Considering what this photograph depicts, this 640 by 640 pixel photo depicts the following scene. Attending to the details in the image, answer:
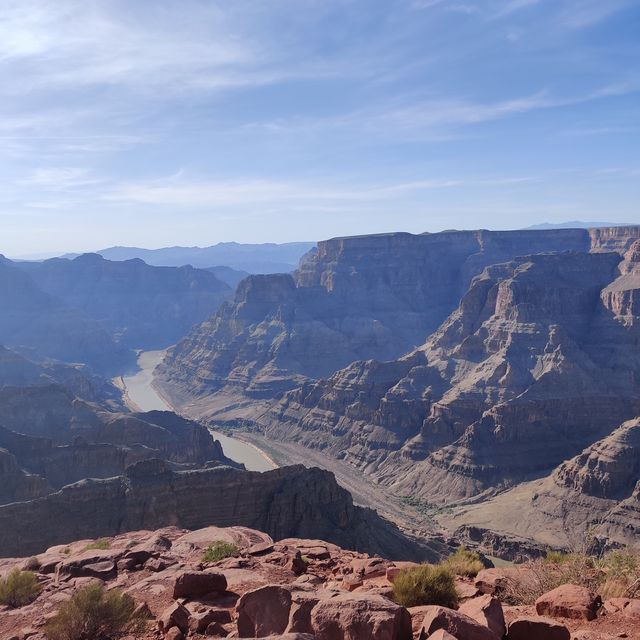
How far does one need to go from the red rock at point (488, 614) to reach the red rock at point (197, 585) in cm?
676

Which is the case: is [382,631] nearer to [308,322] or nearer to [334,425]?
[334,425]

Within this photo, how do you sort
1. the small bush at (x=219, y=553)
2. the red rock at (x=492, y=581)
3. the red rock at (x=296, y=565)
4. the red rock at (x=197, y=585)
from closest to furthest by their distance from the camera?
the red rock at (x=492, y=581) < the red rock at (x=197, y=585) < the red rock at (x=296, y=565) < the small bush at (x=219, y=553)

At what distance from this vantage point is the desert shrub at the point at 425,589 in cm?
1512

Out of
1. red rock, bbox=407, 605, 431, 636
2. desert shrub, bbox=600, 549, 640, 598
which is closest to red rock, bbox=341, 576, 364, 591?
red rock, bbox=407, 605, 431, 636

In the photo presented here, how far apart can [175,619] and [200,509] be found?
40034 millimetres

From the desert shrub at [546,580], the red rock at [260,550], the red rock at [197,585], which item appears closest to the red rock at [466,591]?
the desert shrub at [546,580]

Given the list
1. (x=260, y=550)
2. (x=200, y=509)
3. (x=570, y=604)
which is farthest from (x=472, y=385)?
(x=570, y=604)

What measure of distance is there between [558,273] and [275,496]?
113 m

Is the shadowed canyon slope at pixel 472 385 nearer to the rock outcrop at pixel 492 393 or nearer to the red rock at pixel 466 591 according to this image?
the rock outcrop at pixel 492 393

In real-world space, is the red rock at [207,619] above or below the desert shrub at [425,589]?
below

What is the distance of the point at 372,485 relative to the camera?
342 ft

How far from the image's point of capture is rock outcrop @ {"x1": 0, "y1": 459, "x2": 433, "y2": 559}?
51.4 metres

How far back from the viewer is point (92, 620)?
1574cm

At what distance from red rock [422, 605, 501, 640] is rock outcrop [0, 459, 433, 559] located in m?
39.8
